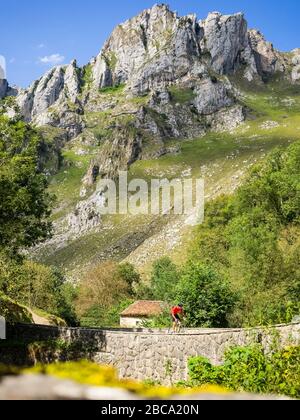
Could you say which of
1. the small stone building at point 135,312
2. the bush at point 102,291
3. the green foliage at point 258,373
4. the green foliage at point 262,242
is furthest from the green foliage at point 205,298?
the bush at point 102,291

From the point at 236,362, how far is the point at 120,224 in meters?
157

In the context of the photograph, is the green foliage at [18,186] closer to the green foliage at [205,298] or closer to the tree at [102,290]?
the green foliage at [205,298]

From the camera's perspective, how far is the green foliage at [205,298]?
1385 inches

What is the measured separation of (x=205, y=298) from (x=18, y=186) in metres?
16.6

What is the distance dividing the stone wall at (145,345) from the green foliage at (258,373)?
1577mm

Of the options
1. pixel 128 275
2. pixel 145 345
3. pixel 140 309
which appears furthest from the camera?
pixel 128 275

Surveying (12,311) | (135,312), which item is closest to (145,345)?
(12,311)

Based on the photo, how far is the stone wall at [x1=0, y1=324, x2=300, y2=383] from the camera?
642 inches

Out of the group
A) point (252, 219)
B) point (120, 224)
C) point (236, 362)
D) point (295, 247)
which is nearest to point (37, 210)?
point (236, 362)

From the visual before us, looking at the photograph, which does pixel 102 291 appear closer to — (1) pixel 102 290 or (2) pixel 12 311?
(1) pixel 102 290

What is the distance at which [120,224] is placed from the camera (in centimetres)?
16912

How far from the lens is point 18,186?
24.4m

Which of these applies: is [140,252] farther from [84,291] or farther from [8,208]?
[8,208]

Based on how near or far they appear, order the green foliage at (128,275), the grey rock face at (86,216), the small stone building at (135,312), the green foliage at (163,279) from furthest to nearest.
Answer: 1. the grey rock face at (86,216)
2. the green foliage at (128,275)
3. the green foliage at (163,279)
4. the small stone building at (135,312)
